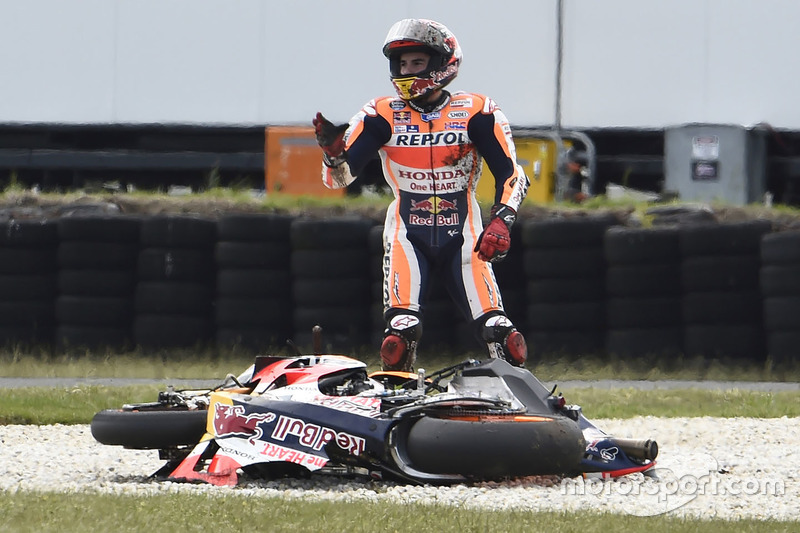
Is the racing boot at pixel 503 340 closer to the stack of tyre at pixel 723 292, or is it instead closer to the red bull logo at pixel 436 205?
the red bull logo at pixel 436 205

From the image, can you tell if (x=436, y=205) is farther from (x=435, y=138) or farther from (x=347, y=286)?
(x=347, y=286)

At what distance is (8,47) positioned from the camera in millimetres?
19625

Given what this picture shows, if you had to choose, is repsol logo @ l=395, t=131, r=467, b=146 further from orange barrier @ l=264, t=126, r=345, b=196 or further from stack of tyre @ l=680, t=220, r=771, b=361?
orange barrier @ l=264, t=126, r=345, b=196

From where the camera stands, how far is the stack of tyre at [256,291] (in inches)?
465

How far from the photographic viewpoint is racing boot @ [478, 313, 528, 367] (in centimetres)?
725

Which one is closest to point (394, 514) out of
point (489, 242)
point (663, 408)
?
point (489, 242)

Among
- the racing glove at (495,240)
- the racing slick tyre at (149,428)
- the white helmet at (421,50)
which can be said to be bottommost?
the racing slick tyre at (149,428)

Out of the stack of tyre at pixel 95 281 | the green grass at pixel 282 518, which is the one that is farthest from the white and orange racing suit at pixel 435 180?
the stack of tyre at pixel 95 281

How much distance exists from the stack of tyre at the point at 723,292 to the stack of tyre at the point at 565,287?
0.70 meters

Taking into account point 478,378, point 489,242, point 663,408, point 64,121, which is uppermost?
point 64,121

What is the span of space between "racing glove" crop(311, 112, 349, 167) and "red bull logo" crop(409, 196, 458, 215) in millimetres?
481

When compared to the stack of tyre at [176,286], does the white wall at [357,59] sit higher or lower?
higher

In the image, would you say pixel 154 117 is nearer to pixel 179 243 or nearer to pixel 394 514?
pixel 179 243

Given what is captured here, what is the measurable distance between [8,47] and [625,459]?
15.1 metres
